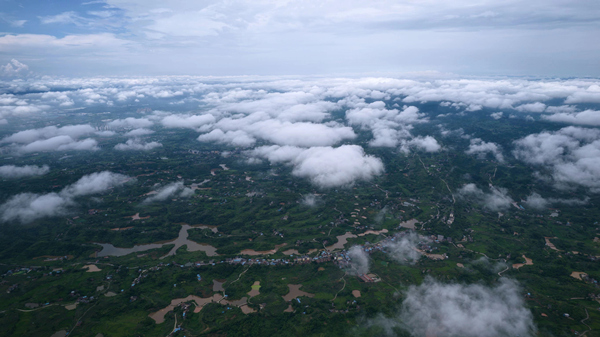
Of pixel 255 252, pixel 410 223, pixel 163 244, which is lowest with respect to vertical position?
pixel 410 223

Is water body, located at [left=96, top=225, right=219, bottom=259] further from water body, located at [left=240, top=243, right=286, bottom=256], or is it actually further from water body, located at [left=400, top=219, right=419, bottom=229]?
water body, located at [left=400, top=219, right=419, bottom=229]

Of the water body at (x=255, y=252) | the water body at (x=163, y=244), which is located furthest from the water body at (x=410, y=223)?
the water body at (x=163, y=244)

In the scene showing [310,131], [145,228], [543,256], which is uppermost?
[310,131]

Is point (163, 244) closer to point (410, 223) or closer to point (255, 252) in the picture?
point (255, 252)

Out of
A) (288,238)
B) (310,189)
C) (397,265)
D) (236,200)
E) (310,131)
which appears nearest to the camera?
(397,265)

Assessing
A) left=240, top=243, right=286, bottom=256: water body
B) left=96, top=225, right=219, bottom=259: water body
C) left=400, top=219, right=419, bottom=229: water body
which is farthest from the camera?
left=400, top=219, right=419, bottom=229: water body

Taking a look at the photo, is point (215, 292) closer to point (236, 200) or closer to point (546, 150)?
point (236, 200)

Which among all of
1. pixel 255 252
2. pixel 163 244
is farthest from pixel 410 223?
pixel 163 244

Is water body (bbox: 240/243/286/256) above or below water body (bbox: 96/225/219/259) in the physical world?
below

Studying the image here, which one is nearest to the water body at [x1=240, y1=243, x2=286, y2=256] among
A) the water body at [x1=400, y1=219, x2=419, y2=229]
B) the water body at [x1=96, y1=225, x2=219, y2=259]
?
the water body at [x1=96, y1=225, x2=219, y2=259]

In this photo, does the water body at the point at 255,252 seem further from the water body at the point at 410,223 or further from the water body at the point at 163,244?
the water body at the point at 410,223

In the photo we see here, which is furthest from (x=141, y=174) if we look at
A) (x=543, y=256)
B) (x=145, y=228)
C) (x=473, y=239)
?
(x=543, y=256)
